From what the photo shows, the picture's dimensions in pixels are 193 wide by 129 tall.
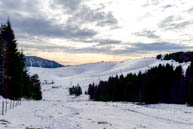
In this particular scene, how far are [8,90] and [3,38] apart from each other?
11401 millimetres

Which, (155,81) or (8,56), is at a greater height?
(8,56)

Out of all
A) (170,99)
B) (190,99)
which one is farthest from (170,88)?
(190,99)

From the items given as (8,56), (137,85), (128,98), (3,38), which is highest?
(3,38)

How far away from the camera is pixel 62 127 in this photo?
1745cm

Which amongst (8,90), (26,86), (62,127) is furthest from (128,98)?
(62,127)

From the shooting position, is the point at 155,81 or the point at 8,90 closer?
the point at 8,90

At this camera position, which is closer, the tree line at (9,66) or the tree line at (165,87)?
the tree line at (9,66)

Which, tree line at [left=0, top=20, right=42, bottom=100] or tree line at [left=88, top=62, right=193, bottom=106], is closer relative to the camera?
tree line at [left=0, top=20, right=42, bottom=100]

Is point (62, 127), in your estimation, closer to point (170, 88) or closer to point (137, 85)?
point (170, 88)

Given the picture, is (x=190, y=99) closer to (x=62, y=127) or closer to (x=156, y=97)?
(x=156, y=97)

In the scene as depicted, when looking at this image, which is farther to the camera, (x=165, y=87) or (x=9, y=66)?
(x=165, y=87)

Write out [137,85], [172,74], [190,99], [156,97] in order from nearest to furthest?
[190,99] → [156,97] → [172,74] → [137,85]

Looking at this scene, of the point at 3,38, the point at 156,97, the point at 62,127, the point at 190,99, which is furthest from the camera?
the point at 156,97

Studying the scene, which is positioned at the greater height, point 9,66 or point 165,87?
point 9,66
